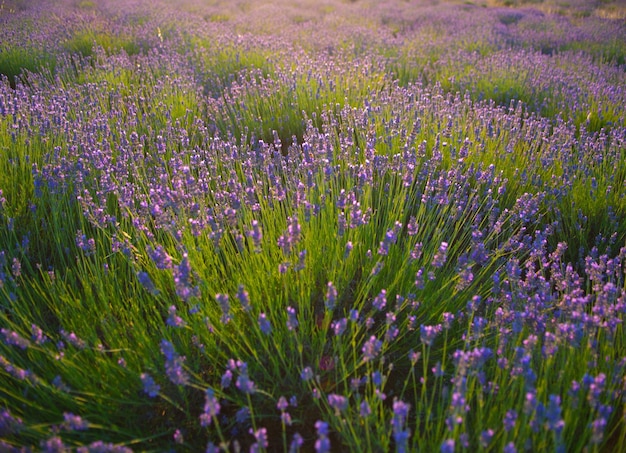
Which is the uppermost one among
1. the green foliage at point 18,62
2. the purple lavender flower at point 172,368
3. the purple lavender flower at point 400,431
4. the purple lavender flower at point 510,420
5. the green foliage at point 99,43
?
the green foliage at point 99,43

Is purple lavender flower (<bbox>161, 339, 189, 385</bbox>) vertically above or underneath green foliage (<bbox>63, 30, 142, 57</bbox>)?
underneath

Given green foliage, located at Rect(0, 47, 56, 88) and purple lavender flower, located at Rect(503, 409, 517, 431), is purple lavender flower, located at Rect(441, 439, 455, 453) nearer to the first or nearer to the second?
purple lavender flower, located at Rect(503, 409, 517, 431)

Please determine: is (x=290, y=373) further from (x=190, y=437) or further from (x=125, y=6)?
(x=125, y=6)

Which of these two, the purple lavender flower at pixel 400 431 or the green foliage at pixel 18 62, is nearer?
the purple lavender flower at pixel 400 431

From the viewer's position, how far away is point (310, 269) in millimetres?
1895

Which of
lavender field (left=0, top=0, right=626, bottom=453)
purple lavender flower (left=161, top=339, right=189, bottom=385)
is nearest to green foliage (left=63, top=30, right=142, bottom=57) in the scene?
lavender field (left=0, top=0, right=626, bottom=453)

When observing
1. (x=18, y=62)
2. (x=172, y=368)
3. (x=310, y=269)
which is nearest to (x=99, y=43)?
(x=18, y=62)

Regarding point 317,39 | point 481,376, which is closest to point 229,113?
point 481,376

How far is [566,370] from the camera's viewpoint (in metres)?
1.46

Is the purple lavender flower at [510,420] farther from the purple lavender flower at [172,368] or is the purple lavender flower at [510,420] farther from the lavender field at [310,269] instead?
the purple lavender flower at [172,368]

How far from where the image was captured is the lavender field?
4.41 feet

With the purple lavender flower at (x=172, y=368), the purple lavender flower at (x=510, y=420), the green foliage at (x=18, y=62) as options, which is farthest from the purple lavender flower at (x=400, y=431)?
the green foliage at (x=18, y=62)

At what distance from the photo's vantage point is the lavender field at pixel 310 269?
1.34m

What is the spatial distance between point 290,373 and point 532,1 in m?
18.5
